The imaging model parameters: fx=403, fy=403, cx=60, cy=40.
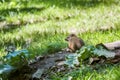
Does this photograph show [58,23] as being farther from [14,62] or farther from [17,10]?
[14,62]

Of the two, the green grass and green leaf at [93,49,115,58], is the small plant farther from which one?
green leaf at [93,49,115,58]

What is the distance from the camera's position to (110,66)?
423cm

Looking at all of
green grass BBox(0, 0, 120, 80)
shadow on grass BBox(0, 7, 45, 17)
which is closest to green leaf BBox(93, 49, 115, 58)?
green grass BBox(0, 0, 120, 80)

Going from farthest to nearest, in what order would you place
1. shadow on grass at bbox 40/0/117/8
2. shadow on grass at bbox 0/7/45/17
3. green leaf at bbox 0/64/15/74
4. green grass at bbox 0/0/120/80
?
shadow on grass at bbox 0/7/45/17 < shadow on grass at bbox 40/0/117/8 < green grass at bbox 0/0/120/80 < green leaf at bbox 0/64/15/74

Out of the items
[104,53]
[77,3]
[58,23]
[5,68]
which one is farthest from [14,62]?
[77,3]

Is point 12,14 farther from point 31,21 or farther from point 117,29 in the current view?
point 117,29

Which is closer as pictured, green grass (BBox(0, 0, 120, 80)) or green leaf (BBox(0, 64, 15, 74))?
green leaf (BBox(0, 64, 15, 74))

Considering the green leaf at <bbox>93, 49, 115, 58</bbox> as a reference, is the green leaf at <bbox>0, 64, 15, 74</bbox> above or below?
below

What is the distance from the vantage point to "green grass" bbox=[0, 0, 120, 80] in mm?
6003

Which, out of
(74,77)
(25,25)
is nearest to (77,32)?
(25,25)

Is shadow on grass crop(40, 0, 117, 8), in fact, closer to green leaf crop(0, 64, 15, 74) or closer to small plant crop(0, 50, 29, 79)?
small plant crop(0, 50, 29, 79)

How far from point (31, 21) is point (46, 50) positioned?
125 inches

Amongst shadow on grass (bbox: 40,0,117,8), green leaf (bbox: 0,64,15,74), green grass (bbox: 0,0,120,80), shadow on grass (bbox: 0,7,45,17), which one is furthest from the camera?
shadow on grass (bbox: 0,7,45,17)

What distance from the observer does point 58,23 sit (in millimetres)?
8211
